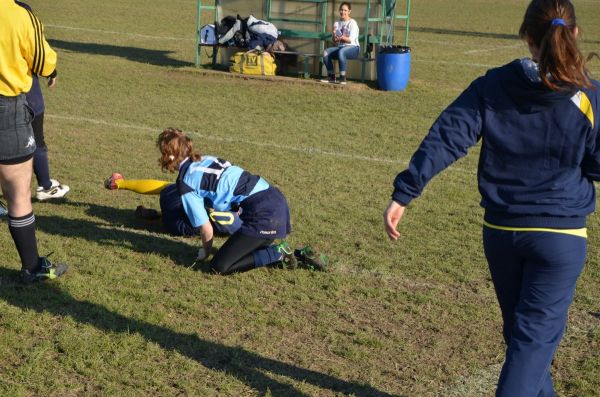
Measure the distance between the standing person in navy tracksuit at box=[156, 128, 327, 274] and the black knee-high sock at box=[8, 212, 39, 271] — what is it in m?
1.01

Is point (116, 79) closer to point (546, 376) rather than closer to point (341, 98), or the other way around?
point (341, 98)

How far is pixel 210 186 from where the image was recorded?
600cm

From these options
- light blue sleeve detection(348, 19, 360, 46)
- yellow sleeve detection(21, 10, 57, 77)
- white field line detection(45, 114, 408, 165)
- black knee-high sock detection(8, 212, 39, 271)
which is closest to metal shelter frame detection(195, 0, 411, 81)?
light blue sleeve detection(348, 19, 360, 46)

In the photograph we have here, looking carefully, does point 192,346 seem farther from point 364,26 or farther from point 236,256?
point 364,26

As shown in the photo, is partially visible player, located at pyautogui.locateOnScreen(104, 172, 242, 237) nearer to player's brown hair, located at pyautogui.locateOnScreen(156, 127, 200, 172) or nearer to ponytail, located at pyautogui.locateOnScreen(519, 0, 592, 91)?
player's brown hair, located at pyautogui.locateOnScreen(156, 127, 200, 172)

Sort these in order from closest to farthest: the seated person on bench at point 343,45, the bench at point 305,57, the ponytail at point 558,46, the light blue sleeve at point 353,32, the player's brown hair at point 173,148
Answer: the ponytail at point 558,46
the player's brown hair at point 173,148
the seated person on bench at point 343,45
the light blue sleeve at point 353,32
the bench at point 305,57

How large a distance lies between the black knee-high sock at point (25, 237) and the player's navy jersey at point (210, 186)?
1.02 metres

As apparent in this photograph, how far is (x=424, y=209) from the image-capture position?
792 cm

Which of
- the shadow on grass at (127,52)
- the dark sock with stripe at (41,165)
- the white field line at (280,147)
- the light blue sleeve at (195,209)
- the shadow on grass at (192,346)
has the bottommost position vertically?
the shadow on grass at (127,52)

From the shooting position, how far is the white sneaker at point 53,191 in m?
7.61

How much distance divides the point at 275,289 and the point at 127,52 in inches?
539

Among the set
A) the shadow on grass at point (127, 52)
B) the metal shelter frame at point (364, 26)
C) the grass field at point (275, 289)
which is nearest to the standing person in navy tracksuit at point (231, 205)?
the grass field at point (275, 289)

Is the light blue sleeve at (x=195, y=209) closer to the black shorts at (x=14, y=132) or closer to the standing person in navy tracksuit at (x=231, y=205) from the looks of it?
the standing person in navy tracksuit at (x=231, y=205)

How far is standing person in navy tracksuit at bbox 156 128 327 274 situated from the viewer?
595cm
